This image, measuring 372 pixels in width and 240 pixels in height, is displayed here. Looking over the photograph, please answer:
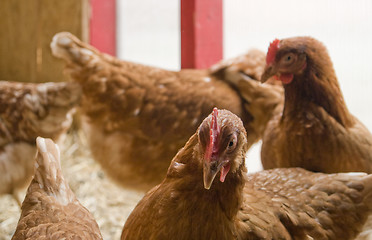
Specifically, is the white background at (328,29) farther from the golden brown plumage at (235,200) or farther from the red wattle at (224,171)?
the red wattle at (224,171)

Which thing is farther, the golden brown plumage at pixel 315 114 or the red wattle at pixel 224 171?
the golden brown plumage at pixel 315 114

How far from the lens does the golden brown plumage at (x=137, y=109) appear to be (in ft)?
6.85

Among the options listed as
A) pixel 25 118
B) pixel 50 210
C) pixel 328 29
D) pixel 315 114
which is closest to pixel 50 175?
pixel 50 210

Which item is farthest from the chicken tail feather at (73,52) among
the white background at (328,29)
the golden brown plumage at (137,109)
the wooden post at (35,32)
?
the wooden post at (35,32)

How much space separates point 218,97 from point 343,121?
0.66m

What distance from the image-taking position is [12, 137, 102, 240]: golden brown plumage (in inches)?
51.8

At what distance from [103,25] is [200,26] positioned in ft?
4.24

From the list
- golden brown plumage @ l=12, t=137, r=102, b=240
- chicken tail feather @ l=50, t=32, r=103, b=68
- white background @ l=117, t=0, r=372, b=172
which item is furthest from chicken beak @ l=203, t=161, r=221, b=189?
chicken tail feather @ l=50, t=32, r=103, b=68

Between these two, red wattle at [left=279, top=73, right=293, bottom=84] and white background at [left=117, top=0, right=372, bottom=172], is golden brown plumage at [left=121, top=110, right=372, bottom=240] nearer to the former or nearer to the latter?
red wattle at [left=279, top=73, right=293, bottom=84]

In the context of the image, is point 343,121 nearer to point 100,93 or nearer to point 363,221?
point 363,221

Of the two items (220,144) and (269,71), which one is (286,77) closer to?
(269,71)

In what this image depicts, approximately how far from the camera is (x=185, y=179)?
116 centimetres

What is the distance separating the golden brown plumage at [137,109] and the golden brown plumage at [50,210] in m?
0.58

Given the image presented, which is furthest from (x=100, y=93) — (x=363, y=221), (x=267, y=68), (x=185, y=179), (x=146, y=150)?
(x=363, y=221)
